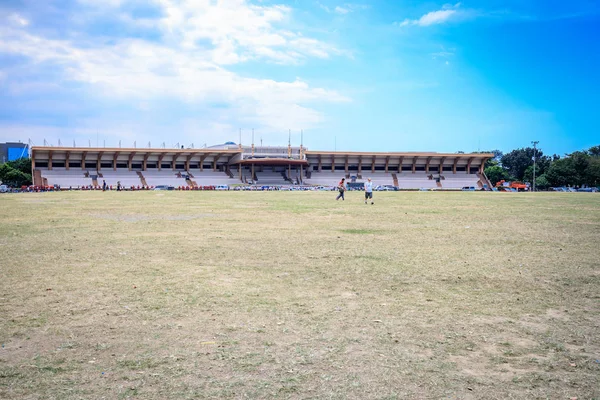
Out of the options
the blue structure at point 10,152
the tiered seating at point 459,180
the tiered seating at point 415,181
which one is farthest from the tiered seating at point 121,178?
the blue structure at point 10,152

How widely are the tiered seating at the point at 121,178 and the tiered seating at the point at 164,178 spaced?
2.00m

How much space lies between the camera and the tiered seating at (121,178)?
248ft

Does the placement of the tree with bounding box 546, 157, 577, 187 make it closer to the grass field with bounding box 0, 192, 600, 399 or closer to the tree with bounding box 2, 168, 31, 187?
the grass field with bounding box 0, 192, 600, 399

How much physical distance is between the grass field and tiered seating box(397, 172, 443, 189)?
77743 millimetres

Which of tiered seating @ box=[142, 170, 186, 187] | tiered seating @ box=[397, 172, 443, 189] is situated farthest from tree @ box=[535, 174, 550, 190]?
tiered seating @ box=[142, 170, 186, 187]

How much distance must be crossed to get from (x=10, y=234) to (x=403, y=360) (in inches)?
509

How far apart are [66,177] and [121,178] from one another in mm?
8984

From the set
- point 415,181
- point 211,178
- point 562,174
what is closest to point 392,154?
point 415,181

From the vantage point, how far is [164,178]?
79.8 metres

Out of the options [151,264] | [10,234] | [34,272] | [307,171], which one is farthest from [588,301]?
[307,171]

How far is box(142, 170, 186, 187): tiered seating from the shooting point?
77969 mm

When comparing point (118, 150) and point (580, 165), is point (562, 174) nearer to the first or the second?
point (580, 165)

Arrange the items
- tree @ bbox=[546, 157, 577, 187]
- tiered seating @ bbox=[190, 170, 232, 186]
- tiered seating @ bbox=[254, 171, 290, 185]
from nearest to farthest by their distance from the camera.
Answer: tiered seating @ bbox=[190, 170, 232, 186] < tiered seating @ bbox=[254, 171, 290, 185] < tree @ bbox=[546, 157, 577, 187]

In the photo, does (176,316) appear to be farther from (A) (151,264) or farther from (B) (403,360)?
(A) (151,264)
